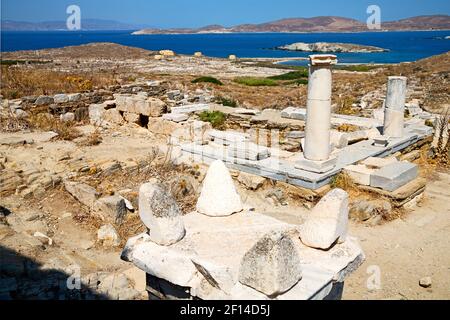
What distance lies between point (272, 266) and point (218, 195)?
5.05ft

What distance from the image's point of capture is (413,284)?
5.33m

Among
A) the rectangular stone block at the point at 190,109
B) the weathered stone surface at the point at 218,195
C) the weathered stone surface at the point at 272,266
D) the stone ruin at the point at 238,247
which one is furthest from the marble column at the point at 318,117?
the rectangular stone block at the point at 190,109

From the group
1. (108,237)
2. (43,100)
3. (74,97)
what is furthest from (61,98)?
(108,237)

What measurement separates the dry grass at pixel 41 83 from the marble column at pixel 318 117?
984cm

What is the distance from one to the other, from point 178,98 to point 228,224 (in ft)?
39.1

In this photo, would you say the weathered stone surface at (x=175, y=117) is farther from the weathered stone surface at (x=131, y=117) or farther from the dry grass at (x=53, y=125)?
the dry grass at (x=53, y=125)

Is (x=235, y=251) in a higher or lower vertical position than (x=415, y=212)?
higher

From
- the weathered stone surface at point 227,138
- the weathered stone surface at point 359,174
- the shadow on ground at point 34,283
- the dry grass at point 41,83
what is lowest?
the shadow on ground at point 34,283

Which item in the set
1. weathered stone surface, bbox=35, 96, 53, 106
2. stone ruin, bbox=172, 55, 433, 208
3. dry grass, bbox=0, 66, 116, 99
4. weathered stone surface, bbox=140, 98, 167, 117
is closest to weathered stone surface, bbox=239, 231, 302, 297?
stone ruin, bbox=172, 55, 433, 208

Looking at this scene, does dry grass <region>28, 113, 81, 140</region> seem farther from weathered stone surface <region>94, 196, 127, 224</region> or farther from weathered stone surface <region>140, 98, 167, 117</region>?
weathered stone surface <region>94, 196, 127, 224</region>

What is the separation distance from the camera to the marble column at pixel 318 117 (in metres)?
7.95

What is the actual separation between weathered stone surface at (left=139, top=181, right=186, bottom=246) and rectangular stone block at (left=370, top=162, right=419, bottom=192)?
4.85 metres
